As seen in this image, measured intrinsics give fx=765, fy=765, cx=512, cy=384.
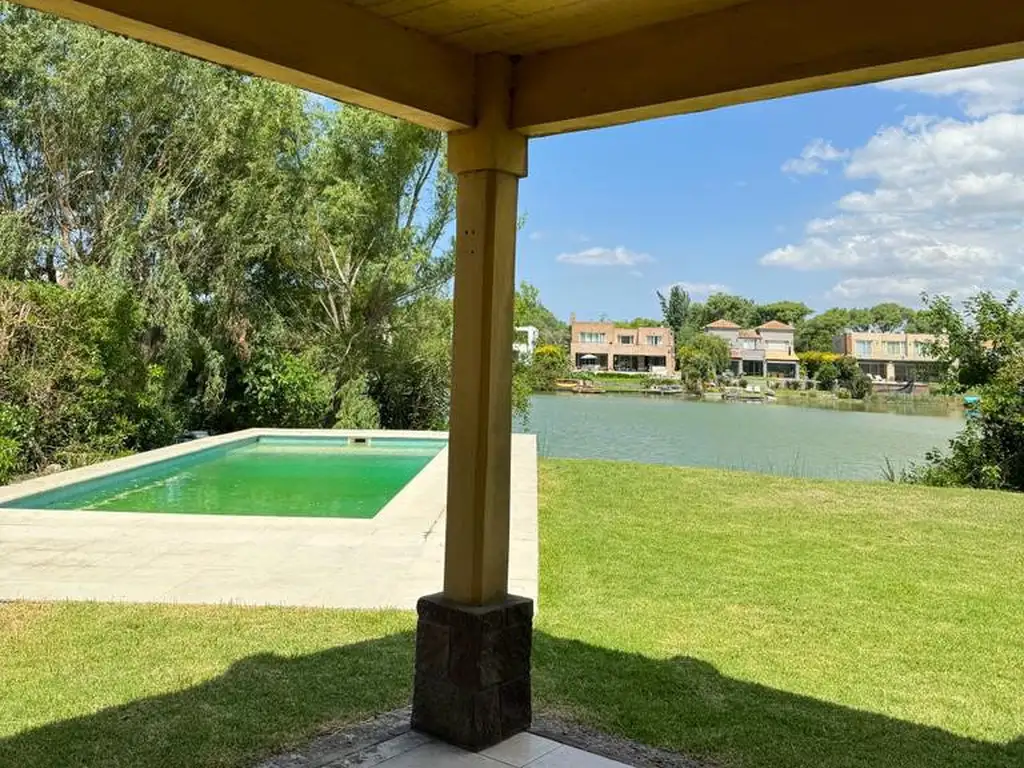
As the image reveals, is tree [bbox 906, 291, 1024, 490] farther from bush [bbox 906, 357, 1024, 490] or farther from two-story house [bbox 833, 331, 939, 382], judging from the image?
two-story house [bbox 833, 331, 939, 382]

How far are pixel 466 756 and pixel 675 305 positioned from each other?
223 ft

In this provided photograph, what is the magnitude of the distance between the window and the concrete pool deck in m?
39.1

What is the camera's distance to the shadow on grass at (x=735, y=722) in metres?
2.69

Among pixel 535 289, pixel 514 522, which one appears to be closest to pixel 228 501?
pixel 514 522

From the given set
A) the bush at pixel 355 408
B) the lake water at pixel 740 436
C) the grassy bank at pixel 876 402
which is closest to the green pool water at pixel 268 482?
the bush at pixel 355 408

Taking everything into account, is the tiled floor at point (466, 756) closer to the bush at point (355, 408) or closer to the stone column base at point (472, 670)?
the stone column base at point (472, 670)

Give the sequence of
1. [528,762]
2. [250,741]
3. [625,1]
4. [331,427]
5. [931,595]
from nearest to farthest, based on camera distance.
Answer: [625,1]
[528,762]
[250,741]
[931,595]
[331,427]

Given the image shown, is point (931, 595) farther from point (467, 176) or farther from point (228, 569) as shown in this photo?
point (228, 569)

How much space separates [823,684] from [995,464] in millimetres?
8525

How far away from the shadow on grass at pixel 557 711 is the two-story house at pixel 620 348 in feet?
142

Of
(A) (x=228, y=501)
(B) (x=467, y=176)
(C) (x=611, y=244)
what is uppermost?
(C) (x=611, y=244)

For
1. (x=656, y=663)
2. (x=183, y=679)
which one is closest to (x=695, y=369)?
(x=656, y=663)

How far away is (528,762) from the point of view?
2.46 meters

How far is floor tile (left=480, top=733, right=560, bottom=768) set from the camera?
248 centimetres
